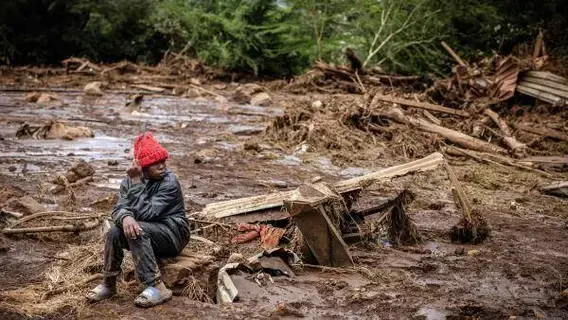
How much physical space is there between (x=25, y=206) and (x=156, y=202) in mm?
2644

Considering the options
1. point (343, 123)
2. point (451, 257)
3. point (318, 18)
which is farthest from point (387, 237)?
point (318, 18)

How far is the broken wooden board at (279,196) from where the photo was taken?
19.6ft

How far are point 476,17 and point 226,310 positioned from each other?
23.0 m

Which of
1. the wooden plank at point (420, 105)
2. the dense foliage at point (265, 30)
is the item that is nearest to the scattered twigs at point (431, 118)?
the wooden plank at point (420, 105)

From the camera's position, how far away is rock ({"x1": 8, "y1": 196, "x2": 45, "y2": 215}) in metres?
6.28

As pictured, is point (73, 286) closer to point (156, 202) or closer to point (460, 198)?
point (156, 202)

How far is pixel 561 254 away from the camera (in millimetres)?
6105

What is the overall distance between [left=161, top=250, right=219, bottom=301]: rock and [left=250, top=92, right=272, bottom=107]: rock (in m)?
15.2

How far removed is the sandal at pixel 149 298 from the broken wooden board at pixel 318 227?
142 cm

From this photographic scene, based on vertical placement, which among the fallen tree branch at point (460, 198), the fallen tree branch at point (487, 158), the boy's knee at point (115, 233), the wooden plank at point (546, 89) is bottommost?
the fallen tree branch at point (487, 158)

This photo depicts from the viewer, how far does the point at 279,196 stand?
20.2 ft

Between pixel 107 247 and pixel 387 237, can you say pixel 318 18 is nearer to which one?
pixel 387 237

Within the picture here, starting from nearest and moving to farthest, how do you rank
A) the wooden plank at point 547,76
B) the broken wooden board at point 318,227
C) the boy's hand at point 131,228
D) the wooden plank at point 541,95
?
the boy's hand at point 131,228, the broken wooden board at point 318,227, the wooden plank at point 541,95, the wooden plank at point 547,76

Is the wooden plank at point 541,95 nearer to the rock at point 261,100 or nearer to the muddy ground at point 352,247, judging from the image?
the muddy ground at point 352,247
